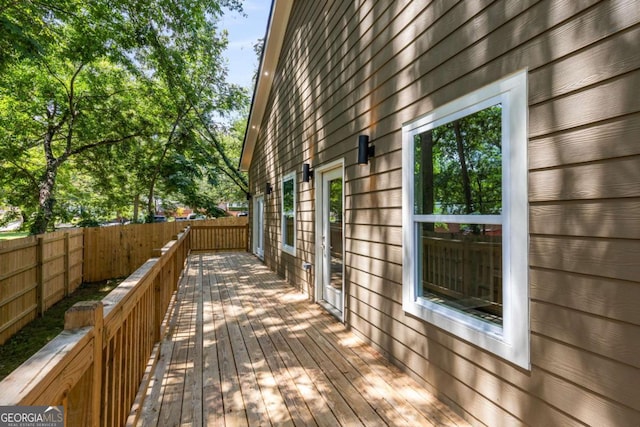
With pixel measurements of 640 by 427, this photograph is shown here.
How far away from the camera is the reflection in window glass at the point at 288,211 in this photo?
6.36 m

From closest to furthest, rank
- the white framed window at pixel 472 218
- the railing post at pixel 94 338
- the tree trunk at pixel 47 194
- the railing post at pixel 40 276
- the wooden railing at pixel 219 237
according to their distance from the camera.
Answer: the railing post at pixel 94 338, the white framed window at pixel 472 218, the railing post at pixel 40 276, the tree trunk at pixel 47 194, the wooden railing at pixel 219 237

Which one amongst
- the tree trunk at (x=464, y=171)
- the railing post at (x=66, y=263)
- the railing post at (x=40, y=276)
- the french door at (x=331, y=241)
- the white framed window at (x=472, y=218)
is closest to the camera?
the white framed window at (x=472, y=218)

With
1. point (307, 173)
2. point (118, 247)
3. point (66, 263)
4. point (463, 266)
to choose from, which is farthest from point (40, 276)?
point (463, 266)

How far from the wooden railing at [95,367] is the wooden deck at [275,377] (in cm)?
Answer: 38

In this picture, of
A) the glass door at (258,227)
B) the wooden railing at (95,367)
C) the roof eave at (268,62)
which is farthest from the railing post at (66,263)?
the wooden railing at (95,367)

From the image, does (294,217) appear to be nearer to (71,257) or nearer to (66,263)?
(66,263)

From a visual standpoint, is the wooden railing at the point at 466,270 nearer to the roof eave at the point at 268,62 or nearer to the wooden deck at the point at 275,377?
the wooden deck at the point at 275,377

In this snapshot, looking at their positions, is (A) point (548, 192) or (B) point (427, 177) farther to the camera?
(B) point (427, 177)

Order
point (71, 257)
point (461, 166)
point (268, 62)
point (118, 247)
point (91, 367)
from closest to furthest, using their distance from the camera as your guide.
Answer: point (91, 367)
point (461, 166)
point (268, 62)
point (71, 257)
point (118, 247)

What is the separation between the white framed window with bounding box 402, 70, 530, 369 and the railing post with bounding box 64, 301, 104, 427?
198cm

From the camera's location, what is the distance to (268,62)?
24.5 ft

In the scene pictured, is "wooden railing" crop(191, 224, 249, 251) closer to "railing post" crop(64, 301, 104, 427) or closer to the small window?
the small window

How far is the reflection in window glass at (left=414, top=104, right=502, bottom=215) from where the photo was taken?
204 cm

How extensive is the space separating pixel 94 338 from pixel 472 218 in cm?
210
